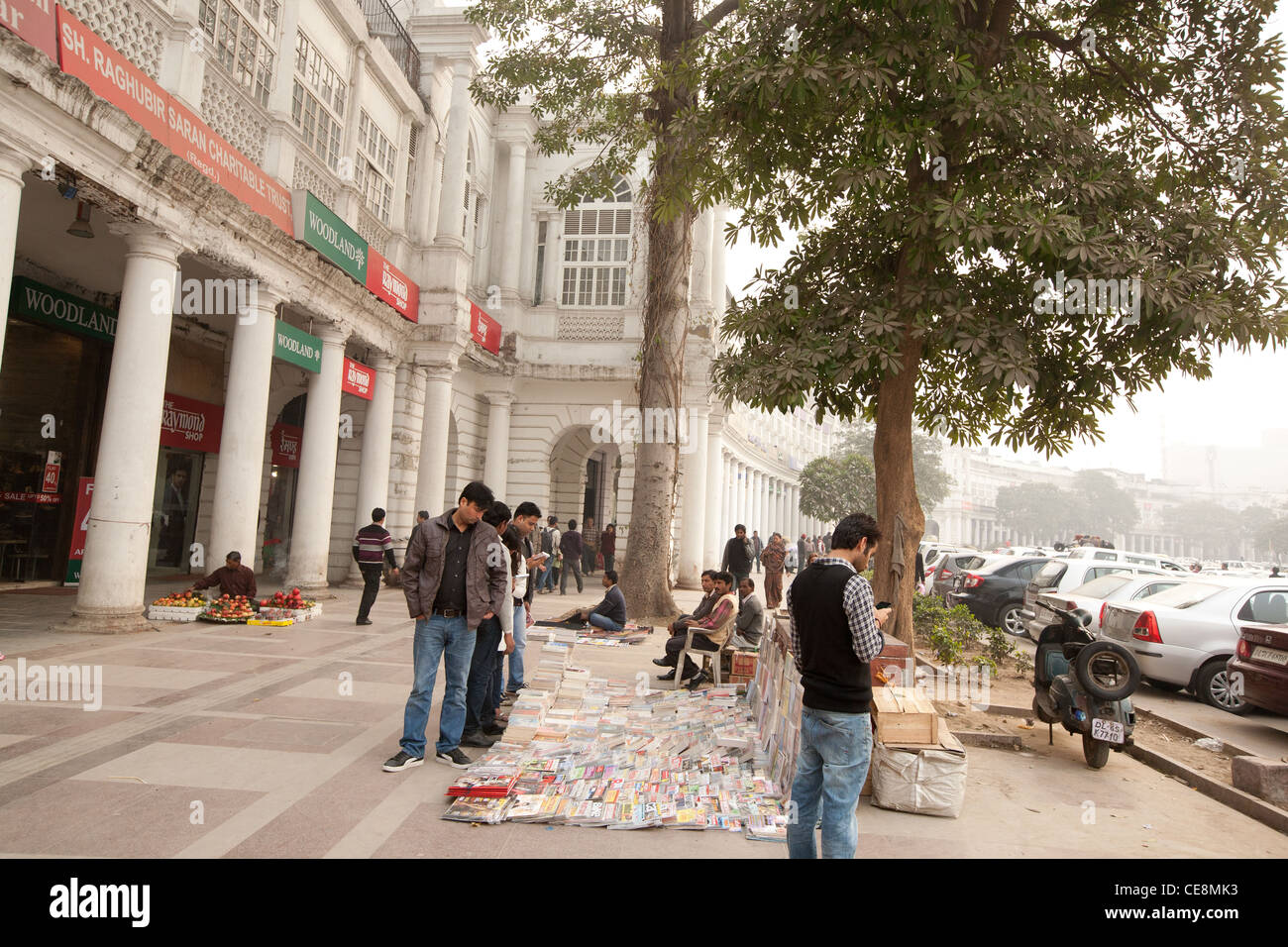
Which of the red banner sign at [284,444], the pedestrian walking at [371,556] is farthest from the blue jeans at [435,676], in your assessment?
the red banner sign at [284,444]

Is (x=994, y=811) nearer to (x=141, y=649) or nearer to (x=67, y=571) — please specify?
(x=141, y=649)

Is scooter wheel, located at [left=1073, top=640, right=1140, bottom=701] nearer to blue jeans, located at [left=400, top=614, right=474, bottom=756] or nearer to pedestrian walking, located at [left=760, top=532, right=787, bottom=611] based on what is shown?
blue jeans, located at [left=400, top=614, right=474, bottom=756]

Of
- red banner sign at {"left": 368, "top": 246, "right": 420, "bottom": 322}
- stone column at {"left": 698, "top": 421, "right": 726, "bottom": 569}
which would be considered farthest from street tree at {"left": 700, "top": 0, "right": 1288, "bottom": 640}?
stone column at {"left": 698, "top": 421, "right": 726, "bottom": 569}

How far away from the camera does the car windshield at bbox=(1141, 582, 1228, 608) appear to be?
32.5ft

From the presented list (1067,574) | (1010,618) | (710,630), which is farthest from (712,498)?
(710,630)

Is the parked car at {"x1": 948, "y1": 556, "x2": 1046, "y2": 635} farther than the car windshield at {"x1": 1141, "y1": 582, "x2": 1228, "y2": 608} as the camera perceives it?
Yes

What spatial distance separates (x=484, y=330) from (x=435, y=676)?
53.1 ft

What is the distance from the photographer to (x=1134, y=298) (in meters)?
5.89

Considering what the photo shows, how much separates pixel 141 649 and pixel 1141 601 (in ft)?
39.7

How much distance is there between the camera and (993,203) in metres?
6.58

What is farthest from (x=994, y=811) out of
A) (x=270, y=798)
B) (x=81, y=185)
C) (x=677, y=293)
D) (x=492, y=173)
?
(x=492, y=173)

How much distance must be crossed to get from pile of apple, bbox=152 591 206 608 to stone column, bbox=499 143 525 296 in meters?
14.2

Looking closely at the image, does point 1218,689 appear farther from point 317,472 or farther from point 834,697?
point 317,472

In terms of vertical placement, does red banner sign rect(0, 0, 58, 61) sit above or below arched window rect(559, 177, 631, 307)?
below
